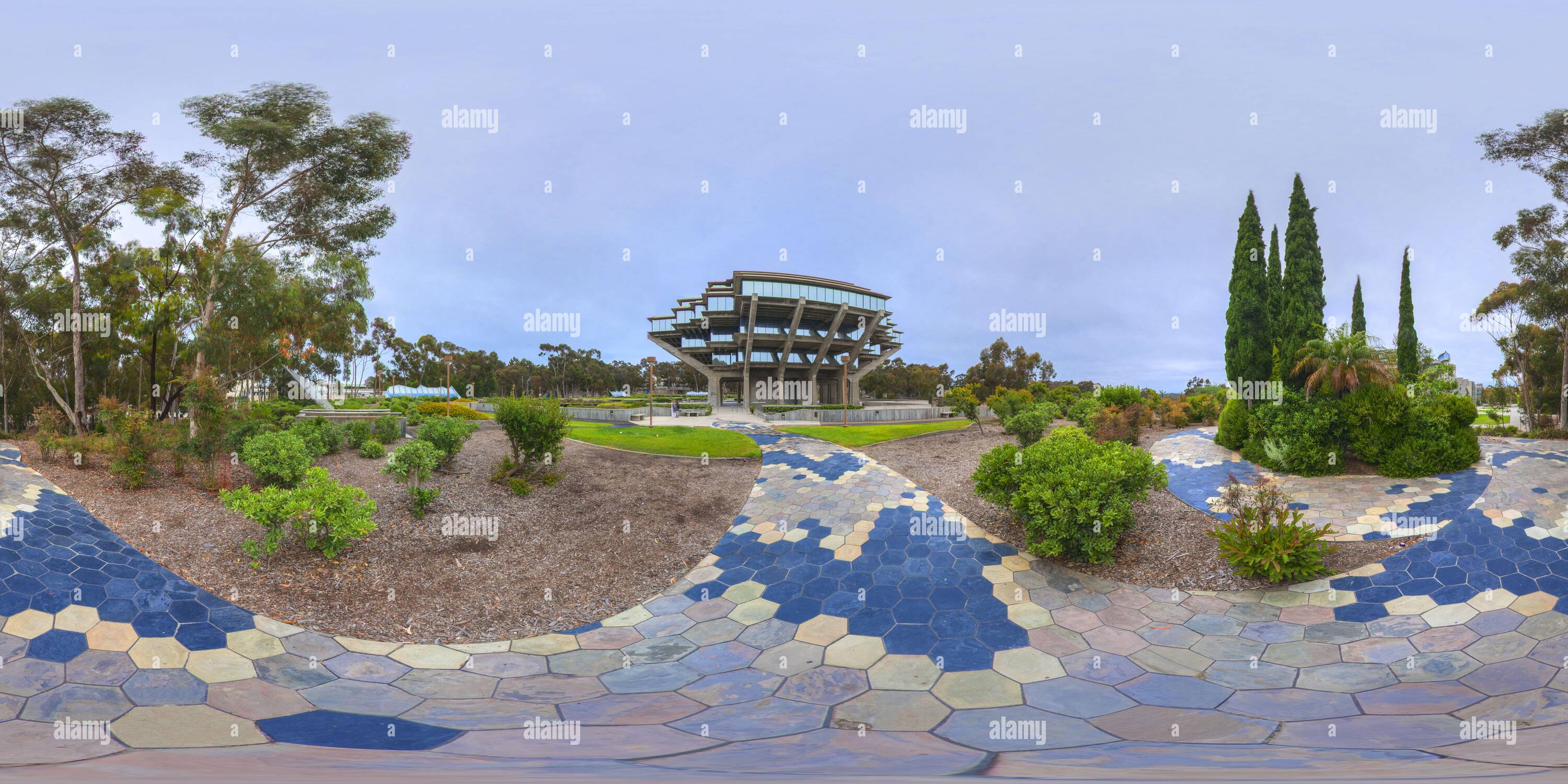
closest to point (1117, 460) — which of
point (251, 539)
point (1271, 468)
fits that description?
point (1271, 468)

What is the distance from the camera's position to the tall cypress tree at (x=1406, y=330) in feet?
82.3

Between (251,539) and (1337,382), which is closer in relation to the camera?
(251,539)

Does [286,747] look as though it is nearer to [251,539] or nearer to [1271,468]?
[251,539]

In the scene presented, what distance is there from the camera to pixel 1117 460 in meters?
7.55

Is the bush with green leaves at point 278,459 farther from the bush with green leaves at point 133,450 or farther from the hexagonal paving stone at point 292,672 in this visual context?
the hexagonal paving stone at point 292,672

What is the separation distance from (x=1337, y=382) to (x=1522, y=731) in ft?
31.5

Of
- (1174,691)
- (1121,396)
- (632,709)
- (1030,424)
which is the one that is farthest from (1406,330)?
(632,709)

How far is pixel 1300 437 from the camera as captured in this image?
10906 mm

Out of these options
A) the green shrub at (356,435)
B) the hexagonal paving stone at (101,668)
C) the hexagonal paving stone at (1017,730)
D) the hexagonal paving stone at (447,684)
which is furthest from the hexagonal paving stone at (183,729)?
the green shrub at (356,435)

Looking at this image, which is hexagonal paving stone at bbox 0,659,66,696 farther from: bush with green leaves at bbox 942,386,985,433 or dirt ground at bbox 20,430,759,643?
bush with green leaves at bbox 942,386,985,433

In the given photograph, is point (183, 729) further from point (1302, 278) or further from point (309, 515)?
point (1302, 278)

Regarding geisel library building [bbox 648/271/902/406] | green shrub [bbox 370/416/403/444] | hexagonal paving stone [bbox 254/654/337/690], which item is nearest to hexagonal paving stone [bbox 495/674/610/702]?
hexagonal paving stone [bbox 254/654/337/690]

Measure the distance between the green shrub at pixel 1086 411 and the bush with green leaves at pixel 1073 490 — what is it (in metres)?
9.14

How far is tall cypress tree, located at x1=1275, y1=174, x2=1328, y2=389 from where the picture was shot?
12.9 metres
